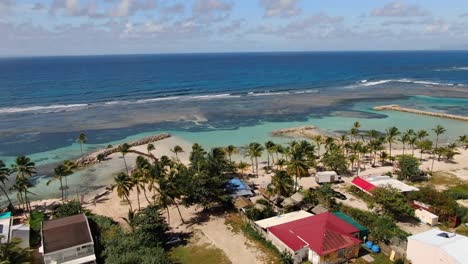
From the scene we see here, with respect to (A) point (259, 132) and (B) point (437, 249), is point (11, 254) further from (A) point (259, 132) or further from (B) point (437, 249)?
(A) point (259, 132)

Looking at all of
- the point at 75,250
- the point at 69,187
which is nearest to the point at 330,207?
the point at 75,250

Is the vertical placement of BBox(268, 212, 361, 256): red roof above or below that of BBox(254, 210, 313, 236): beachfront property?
above

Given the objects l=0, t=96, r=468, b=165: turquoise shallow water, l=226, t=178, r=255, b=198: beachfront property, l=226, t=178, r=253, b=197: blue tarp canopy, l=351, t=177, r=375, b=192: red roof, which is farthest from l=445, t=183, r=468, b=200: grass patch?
l=0, t=96, r=468, b=165: turquoise shallow water

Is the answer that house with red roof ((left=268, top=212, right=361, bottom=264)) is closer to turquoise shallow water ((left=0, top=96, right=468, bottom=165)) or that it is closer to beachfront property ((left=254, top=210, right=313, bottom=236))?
beachfront property ((left=254, top=210, right=313, bottom=236))

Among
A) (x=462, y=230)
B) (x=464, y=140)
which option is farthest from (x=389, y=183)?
(x=464, y=140)

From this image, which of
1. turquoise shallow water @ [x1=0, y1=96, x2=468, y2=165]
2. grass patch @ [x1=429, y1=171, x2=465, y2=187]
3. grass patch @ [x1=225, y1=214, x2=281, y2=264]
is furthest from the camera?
turquoise shallow water @ [x1=0, y1=96, x2=468, y2=165]

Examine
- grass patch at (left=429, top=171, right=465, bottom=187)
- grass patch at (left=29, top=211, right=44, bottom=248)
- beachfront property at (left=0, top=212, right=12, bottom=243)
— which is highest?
beachfront property at (left=0, top=212, right=12, bottom=243)

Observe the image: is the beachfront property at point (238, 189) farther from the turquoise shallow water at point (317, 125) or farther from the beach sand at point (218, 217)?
the turquoise shallow water at point (317, 125)
